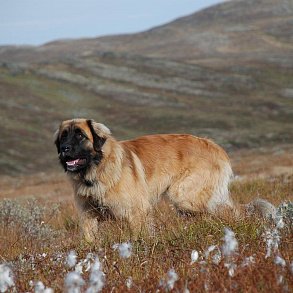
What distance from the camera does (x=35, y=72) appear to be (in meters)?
69.3

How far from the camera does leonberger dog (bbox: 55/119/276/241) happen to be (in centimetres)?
514

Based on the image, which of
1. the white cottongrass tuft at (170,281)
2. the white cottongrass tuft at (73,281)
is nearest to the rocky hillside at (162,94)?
the white cottongrass tuft at (170,281)

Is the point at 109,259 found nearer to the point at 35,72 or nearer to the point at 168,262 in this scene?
the point at 168,262

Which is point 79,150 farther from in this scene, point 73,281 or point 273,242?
point 73,281

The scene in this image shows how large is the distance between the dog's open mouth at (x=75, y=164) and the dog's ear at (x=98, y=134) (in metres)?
0.26

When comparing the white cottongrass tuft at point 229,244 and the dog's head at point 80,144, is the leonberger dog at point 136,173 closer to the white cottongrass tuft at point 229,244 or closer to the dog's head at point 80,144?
the dog's head at point 80,144

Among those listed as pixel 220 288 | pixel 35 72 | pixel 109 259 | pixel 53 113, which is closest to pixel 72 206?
pixel 109 259

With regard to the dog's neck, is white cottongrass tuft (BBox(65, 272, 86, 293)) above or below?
above

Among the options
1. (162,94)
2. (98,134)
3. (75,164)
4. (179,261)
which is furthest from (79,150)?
(162,94)

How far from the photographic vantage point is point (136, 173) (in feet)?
17.9

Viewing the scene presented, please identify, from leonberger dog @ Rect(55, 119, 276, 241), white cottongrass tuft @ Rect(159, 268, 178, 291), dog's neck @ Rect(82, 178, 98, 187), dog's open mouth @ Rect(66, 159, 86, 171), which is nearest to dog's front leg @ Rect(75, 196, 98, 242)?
leonberger dog @ Rect(55, 119, 276, 241)

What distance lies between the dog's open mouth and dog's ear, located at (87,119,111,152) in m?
0.26

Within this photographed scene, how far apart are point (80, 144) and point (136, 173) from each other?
0.87m

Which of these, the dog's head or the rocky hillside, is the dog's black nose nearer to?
the dog's head
